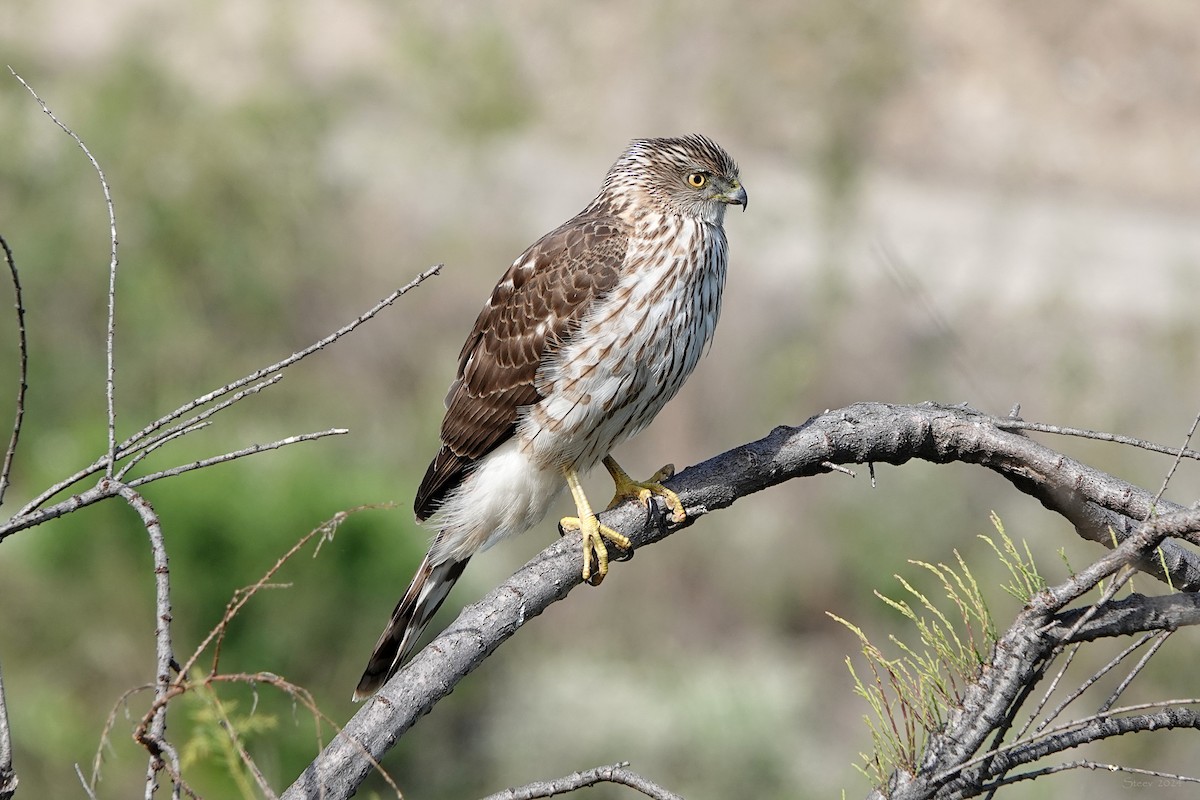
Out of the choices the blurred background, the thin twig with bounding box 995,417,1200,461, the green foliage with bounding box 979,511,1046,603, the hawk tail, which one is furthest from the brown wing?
the blurred background

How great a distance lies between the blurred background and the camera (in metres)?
7.18

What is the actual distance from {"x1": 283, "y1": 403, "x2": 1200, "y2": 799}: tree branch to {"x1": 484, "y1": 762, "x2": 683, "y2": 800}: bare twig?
25cm

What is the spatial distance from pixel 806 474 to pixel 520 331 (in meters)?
1.20

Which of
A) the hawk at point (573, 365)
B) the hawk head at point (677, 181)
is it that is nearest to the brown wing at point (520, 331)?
the hawk at point (573, 365)

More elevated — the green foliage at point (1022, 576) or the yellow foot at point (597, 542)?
the yellow foot at point (597, 542)

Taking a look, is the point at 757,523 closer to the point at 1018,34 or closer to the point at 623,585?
the point at 623,585

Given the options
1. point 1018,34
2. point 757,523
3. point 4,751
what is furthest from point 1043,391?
point 1018,34

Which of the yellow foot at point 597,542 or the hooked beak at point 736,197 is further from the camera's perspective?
the hooked beak at point 736,197

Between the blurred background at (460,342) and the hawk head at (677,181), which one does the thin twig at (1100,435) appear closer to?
the hawk head at (677,181)

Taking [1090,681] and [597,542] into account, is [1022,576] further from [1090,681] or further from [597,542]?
[597,542]

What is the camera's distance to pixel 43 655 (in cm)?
777

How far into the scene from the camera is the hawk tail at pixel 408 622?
138 inches

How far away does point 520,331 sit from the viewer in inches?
149

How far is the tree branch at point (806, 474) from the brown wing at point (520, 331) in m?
Result: 0.65
